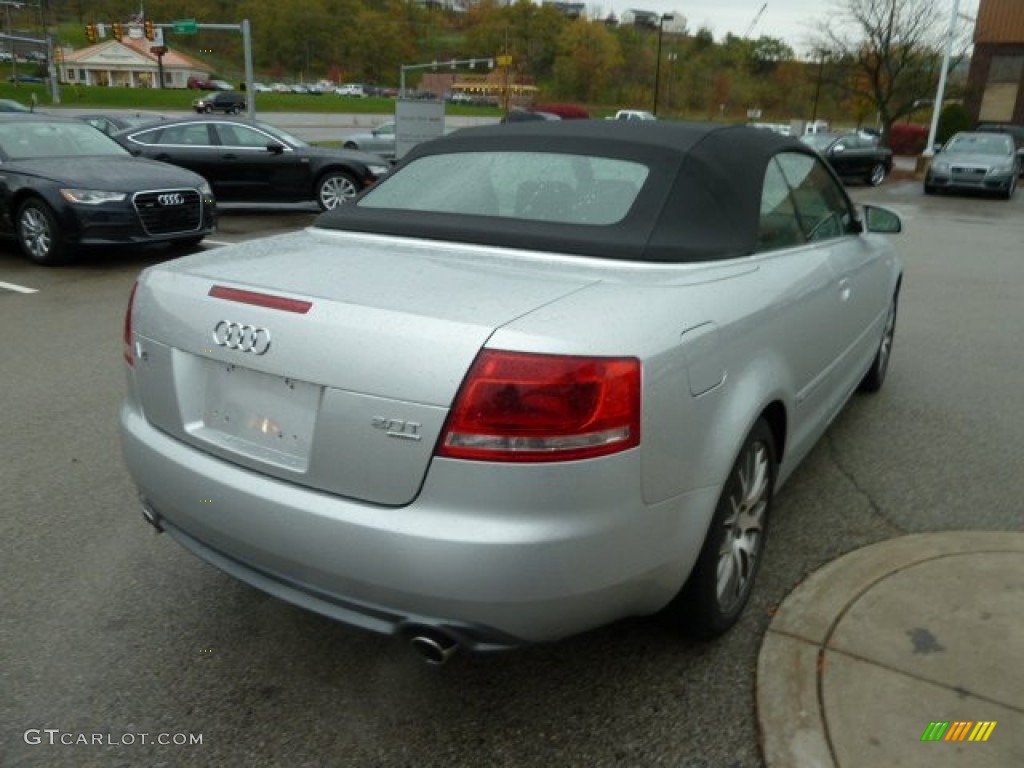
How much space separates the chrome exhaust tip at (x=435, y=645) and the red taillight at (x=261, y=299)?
0.84m

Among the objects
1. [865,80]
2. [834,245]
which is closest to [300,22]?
[865,80]

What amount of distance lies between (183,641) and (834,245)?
9.76ft

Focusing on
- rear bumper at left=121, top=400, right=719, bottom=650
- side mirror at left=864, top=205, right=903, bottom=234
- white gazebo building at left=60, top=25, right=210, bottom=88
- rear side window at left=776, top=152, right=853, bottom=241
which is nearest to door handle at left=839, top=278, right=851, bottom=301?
rear side window at left=776, top=152, right=853, bottom=241

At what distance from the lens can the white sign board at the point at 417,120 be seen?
724 inches

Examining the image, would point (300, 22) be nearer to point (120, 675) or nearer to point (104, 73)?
point (104, 73)

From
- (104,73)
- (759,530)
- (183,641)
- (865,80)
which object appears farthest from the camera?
(104,73)

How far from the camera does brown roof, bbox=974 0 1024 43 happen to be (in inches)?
1665

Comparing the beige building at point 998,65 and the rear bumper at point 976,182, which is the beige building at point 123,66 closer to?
the beige building at point 998,65

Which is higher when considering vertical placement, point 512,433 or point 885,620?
point 512,433

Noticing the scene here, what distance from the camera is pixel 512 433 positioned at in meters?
1.89

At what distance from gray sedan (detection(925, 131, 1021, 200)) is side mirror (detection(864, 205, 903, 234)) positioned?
60.6 feet

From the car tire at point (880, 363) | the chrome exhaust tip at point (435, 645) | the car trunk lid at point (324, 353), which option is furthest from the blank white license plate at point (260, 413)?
the car tire at point (880, 363)

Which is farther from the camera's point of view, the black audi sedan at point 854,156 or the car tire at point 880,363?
the black audi sedan at point 854,156

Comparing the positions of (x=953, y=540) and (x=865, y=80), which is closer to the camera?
(x=953, y=540)
